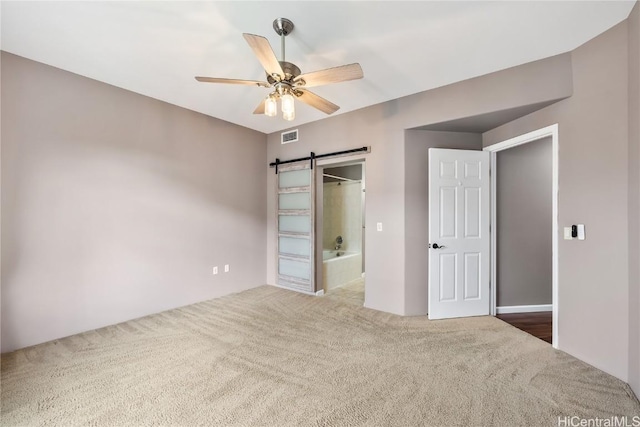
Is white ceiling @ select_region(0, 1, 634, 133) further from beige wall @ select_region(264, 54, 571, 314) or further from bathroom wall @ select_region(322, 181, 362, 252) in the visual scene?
bathroom wall @ select_region(322, 181, 362, 252)

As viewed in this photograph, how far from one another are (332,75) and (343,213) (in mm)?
3920

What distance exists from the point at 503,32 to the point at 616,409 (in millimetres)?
2721

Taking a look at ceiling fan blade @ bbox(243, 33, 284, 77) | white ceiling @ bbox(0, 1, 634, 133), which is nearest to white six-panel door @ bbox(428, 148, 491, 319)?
white ceiling @ bbox(0, 1, 634, 133)

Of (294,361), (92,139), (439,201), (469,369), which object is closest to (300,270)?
(294,361)

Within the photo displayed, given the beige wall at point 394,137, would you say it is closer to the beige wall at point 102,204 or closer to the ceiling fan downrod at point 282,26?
the ceiling fan downrod at point 282,26

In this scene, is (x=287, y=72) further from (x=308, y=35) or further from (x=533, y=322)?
(x=533, y=322)

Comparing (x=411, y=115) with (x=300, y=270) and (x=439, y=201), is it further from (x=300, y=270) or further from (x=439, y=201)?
A: (x=300, y=270)

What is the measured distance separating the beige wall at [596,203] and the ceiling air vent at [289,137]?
10.3ft

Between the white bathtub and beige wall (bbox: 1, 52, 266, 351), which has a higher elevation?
beige wall (bbox: 1, 52, 266, 351)

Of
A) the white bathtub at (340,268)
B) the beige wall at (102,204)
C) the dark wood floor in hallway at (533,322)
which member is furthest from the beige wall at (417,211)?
the beige wall at (102,204)

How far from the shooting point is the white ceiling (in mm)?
1834

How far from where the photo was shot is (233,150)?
4172 mm

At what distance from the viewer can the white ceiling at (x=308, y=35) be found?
1834 millimetres

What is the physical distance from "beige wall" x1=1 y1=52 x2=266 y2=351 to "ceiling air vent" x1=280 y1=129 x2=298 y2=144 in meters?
0.76
